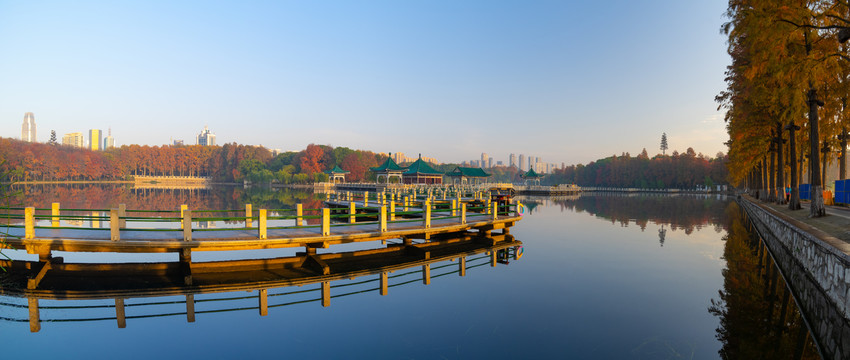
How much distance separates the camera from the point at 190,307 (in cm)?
1149

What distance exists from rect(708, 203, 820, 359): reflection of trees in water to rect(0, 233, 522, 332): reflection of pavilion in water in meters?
8.11

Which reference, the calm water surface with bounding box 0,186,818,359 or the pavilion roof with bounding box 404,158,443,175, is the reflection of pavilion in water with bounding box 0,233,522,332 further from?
Result: the pavilion roof with bounding box 404,158,443,175

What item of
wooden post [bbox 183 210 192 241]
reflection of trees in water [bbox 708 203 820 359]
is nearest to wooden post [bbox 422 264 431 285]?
wooden post [bbox 183 210 192 241]

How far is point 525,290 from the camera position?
13914 mm

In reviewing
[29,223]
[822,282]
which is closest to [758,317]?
[822,282]

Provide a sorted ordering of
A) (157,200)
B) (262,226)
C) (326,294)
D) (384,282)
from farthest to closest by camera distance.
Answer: (157,200) < (384,282) < (262,226) < (326,294)

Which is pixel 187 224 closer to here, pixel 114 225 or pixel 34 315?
pixel 114 225

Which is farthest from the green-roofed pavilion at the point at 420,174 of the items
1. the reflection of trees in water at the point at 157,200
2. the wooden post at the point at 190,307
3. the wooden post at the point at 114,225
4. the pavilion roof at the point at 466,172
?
the wooden post at the point at 190,307

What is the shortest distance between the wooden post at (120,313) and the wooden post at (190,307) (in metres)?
1.35

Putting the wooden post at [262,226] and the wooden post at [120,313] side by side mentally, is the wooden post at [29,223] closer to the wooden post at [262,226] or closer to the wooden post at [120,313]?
the wooden post at [120,313]

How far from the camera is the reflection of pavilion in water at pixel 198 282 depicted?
11180 mm

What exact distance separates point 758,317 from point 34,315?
18.0m

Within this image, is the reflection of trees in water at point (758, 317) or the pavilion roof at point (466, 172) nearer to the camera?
the reflection of trees in water at point (758, 317)

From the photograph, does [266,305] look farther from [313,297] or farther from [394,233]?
[394,233]
